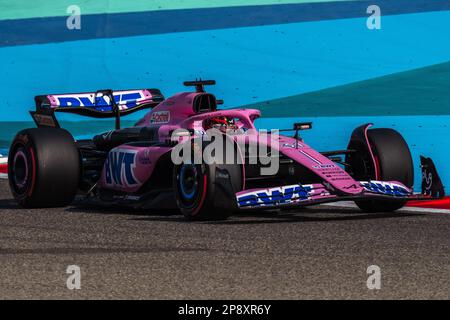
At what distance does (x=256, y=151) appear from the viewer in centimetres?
995

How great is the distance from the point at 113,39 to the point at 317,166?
13.0 m

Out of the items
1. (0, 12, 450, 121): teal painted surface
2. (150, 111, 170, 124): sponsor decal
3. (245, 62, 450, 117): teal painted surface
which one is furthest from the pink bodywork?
(0, 12, 450, 121): teal painted surface

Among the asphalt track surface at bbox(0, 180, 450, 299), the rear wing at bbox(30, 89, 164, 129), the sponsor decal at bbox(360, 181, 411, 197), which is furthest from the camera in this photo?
the rear wing at bbox(30, 89, 164, 129)

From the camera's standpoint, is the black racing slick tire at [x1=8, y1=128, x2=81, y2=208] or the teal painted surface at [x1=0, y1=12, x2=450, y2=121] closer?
the black racing slick tire at [x1=8, y1=128, x2=81, y2=208]

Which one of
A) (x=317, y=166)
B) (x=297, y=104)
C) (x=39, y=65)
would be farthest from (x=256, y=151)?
(x=39, y=65)

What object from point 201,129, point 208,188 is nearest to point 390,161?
point 201,129

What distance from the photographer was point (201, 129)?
10.7m

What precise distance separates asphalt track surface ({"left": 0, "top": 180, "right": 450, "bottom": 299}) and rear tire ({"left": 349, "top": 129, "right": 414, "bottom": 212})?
221 millimetres

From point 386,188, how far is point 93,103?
390 centimetres

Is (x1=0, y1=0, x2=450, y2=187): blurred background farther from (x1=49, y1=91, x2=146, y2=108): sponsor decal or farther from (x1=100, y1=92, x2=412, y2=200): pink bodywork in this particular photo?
(x1=100, y1=92, x2=412, y2=200): pink bodywork

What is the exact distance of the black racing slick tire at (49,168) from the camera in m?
10.6

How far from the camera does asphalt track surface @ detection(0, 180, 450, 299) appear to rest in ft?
21.0

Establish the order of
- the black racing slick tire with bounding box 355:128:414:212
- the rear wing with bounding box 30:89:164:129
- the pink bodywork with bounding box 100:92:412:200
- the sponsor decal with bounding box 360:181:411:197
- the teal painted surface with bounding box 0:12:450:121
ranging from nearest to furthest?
the pink bodywork with bounding box 100:92:412:200 < the sponsor decal with bounding box 360:181:411:197 < the black racing slick tire with bounding box 355:128:414:212 < the rear wing with bounding box 30:89:164:129 < the teal painted surface with bounding box 0:12:450:121

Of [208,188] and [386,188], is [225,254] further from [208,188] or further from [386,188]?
[386,188]
